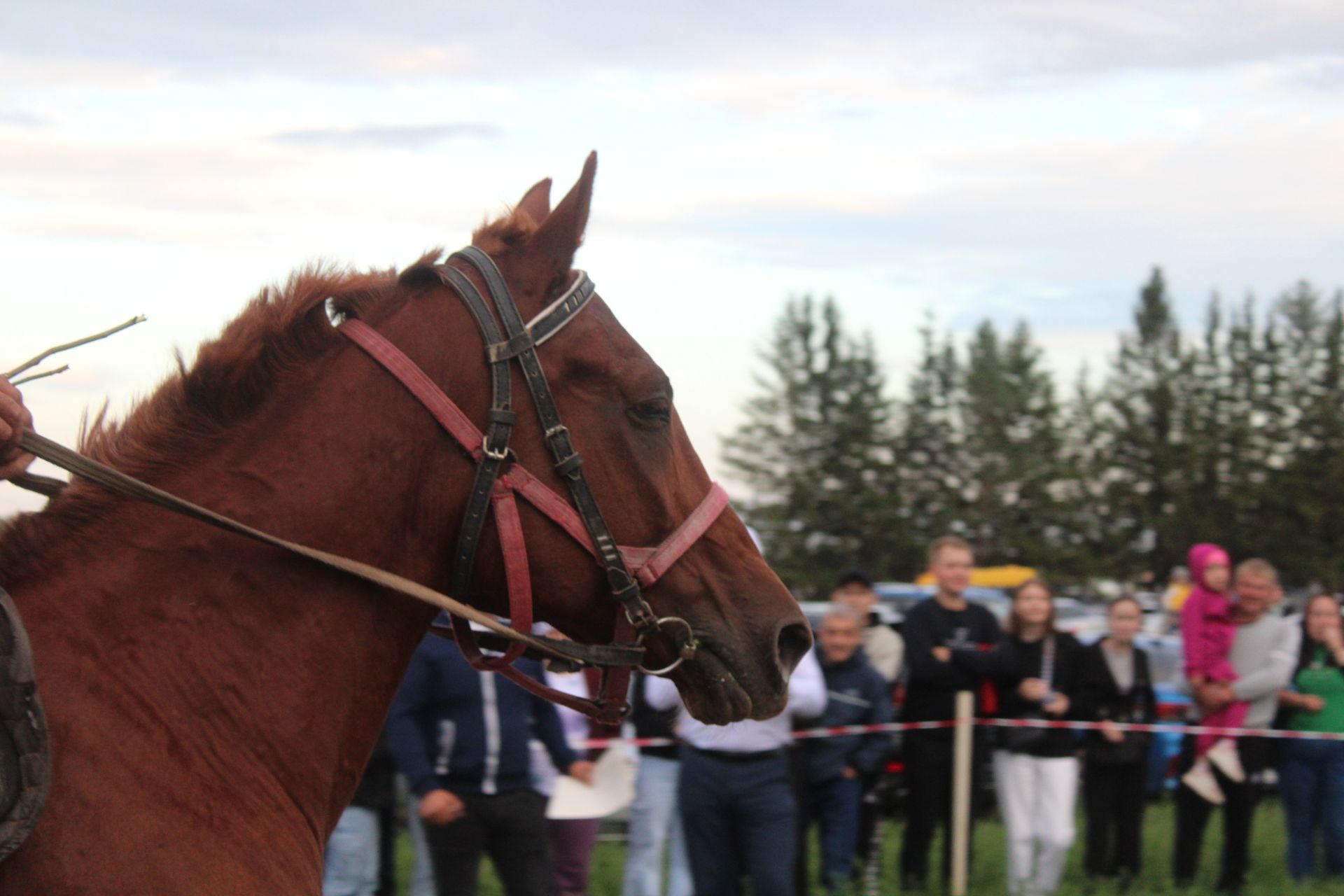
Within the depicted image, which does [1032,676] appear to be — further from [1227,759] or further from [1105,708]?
[1227,759]

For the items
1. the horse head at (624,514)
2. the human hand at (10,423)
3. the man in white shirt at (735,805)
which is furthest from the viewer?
the man in white shirt at (735,805)

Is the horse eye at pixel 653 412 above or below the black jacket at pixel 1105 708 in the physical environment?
above

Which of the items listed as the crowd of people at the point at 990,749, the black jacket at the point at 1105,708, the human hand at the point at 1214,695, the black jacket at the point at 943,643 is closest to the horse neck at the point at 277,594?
the crowd of people at the point at 990,749

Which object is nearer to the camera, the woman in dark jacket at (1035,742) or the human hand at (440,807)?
the human hand at (440,807)

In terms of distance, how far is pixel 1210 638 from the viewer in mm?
9250

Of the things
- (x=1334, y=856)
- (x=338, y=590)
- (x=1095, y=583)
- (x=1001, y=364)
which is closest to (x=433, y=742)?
(x=338, y=590)

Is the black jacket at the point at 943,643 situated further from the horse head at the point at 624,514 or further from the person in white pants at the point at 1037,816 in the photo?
the horse head at the point at 624,514

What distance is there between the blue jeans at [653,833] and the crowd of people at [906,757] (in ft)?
0.04

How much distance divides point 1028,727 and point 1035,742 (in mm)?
101

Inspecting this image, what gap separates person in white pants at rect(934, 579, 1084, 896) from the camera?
835cm

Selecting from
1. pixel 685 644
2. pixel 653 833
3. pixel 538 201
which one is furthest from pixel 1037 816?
pixel 538 201

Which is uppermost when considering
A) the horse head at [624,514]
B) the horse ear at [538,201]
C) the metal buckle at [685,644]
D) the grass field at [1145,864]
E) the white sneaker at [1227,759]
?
the horse ear at [538,201]

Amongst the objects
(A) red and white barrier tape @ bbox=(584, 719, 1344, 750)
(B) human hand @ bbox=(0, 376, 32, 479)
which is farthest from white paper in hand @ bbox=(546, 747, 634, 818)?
(B) human hand @ bbox=(0, 376, 32, 479)

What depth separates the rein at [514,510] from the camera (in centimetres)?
266
